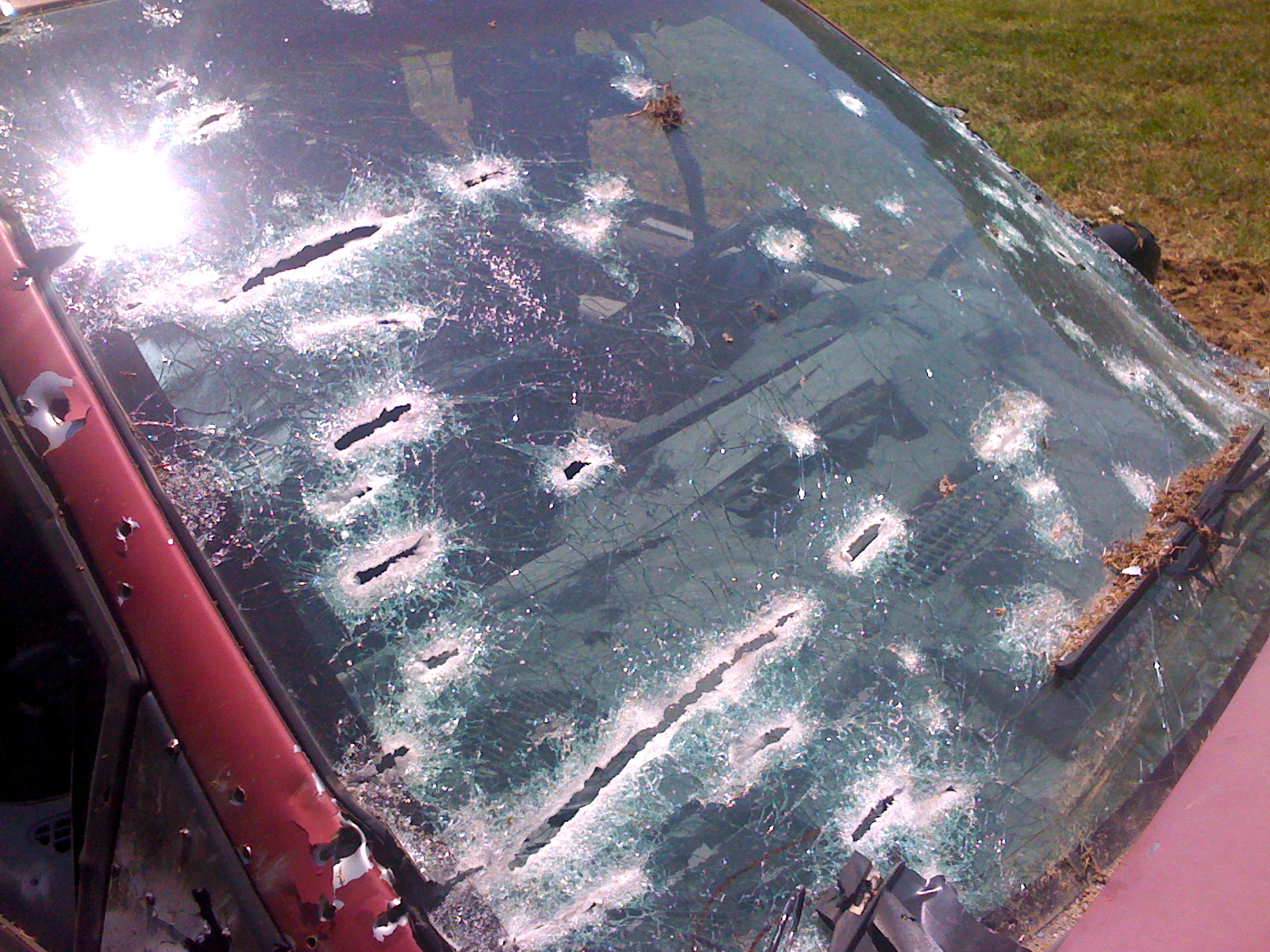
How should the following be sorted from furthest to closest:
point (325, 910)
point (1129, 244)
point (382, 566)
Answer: point (1129, 244)
point (382, 566)
point (325, 910)

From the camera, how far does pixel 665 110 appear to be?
193 centimetres

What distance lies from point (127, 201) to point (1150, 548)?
1.87m

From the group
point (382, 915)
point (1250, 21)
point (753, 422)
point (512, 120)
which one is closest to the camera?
point (382, 915)

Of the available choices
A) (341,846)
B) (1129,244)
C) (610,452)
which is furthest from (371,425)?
(1129,244)

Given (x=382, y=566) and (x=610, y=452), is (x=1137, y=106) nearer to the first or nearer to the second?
(x=610, y=452)

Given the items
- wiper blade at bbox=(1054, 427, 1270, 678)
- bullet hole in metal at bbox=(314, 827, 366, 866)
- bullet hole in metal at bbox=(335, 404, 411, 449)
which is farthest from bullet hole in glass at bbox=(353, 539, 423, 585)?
wiper blade at bbox=(1054, 427, 1270, 678)

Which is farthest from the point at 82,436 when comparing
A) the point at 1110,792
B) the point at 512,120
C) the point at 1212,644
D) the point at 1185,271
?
the point at 1185,271

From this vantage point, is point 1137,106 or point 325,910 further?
point 1137,106

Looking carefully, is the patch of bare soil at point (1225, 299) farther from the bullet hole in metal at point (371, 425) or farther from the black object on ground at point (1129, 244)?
the bullet hole in metal at point (371, 425)

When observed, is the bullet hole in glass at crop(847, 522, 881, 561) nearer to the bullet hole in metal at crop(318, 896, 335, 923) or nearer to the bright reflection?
the bullet hole in metal at crop(318, 896, 335, 923)

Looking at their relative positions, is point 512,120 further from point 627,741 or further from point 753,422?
point 627,741

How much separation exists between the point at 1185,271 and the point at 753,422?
438cm

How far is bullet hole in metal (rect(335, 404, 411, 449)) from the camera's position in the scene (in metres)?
1.39

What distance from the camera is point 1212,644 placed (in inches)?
61.0
